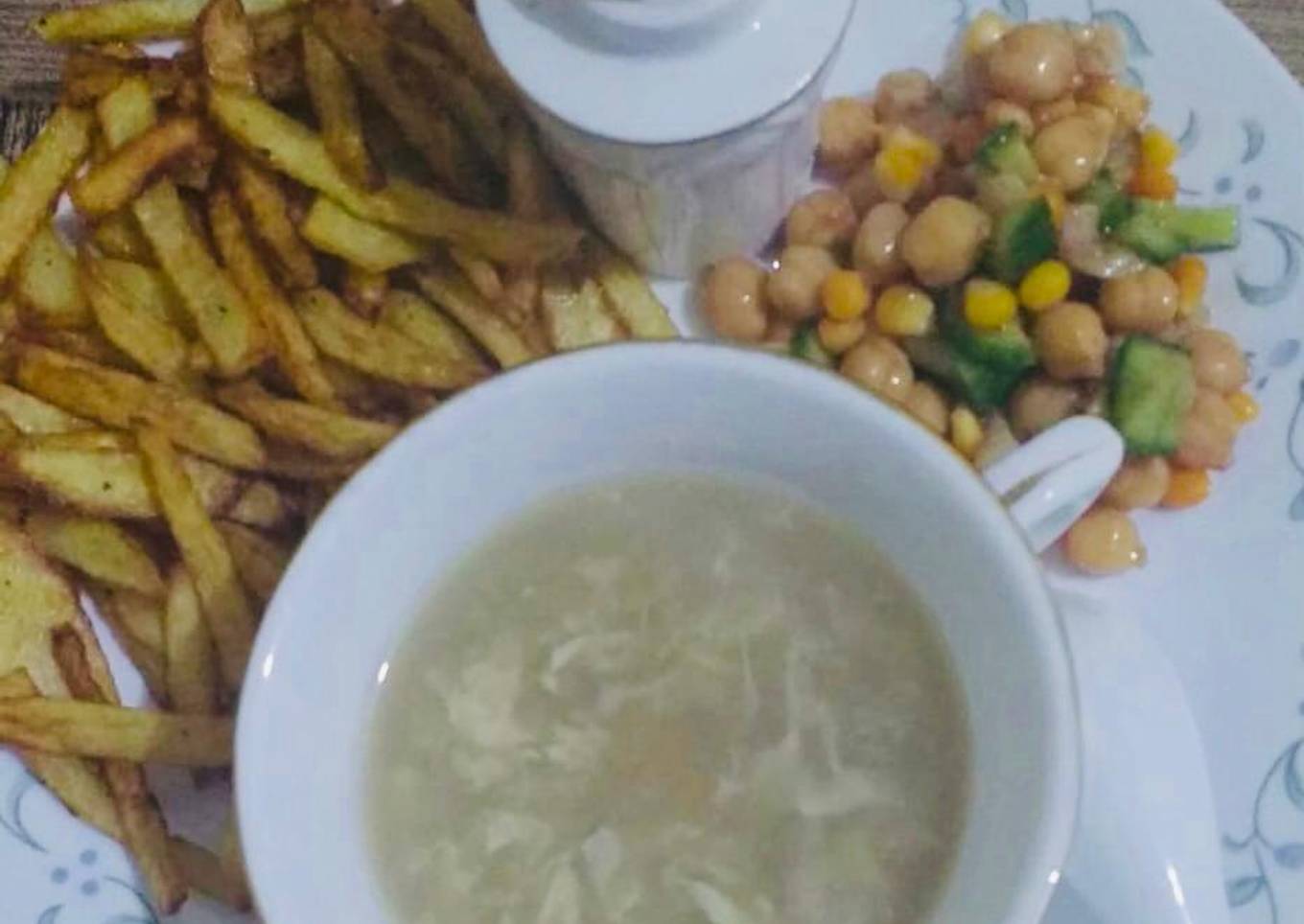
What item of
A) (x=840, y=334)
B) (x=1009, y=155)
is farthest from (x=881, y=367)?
(x=1009, y=155)

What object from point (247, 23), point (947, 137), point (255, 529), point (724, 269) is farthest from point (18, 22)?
point (947, 137)

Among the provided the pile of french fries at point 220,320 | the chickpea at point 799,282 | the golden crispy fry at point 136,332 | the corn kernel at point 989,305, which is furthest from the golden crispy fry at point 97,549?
the corn kernel at point 989,305

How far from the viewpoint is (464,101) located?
1.23 metres

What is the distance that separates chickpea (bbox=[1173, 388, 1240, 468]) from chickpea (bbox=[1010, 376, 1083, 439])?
0.25 ft

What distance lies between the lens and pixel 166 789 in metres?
1.22

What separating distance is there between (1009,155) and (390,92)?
419 mm

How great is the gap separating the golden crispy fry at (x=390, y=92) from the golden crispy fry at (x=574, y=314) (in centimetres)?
9

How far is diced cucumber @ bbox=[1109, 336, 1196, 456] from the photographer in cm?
119

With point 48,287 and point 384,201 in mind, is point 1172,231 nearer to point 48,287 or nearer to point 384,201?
point 384,201

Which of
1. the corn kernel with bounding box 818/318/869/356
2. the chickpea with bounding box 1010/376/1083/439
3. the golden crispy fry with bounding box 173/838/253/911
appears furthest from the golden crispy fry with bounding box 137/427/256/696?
the chickpea with bounding box 1010/376/1083/439

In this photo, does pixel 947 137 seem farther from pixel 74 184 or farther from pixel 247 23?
pixel 74 184

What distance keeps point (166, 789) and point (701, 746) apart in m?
0.42

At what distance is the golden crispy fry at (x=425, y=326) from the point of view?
123 centimetres

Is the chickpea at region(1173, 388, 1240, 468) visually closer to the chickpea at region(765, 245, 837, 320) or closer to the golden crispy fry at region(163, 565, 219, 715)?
the chickpea at region(765, 245, 837, 320)
